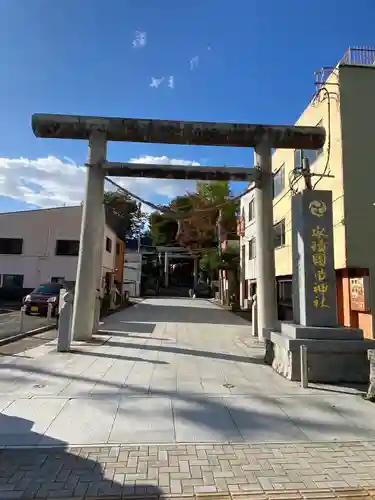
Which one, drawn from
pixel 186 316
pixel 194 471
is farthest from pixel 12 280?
pixel 194 471

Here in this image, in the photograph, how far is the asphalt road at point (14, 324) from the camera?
1180cm

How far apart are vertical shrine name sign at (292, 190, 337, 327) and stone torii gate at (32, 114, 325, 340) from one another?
2682 mm

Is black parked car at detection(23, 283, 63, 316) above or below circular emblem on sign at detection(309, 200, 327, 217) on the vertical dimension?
below

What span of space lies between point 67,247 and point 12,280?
4.37 meters

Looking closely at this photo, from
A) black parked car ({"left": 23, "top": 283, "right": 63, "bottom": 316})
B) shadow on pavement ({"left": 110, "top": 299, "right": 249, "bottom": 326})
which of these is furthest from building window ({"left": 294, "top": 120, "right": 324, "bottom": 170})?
black parked car ({"left": 23, "top": 283, "right": 63, "bottom": 316})

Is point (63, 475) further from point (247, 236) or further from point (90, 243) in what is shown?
point (247, 236)

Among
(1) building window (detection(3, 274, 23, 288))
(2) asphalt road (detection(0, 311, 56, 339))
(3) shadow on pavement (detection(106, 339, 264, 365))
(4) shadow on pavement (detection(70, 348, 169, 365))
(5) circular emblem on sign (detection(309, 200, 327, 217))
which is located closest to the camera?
(5) circular emblem on sign (detection(309, 200, 327, 217))

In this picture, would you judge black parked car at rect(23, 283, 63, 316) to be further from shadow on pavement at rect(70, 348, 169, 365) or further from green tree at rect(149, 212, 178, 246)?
green tree at rect(149, 212, 178, 246)

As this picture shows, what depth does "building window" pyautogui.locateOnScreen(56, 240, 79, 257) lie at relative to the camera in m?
24.7

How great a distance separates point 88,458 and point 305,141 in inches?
387

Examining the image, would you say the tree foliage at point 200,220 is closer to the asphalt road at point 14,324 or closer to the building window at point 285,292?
the building window at point 285,292

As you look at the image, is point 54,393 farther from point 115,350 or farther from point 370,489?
point 370,489

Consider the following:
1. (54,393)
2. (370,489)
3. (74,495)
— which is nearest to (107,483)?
(74,495)

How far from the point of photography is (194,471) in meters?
3.43
